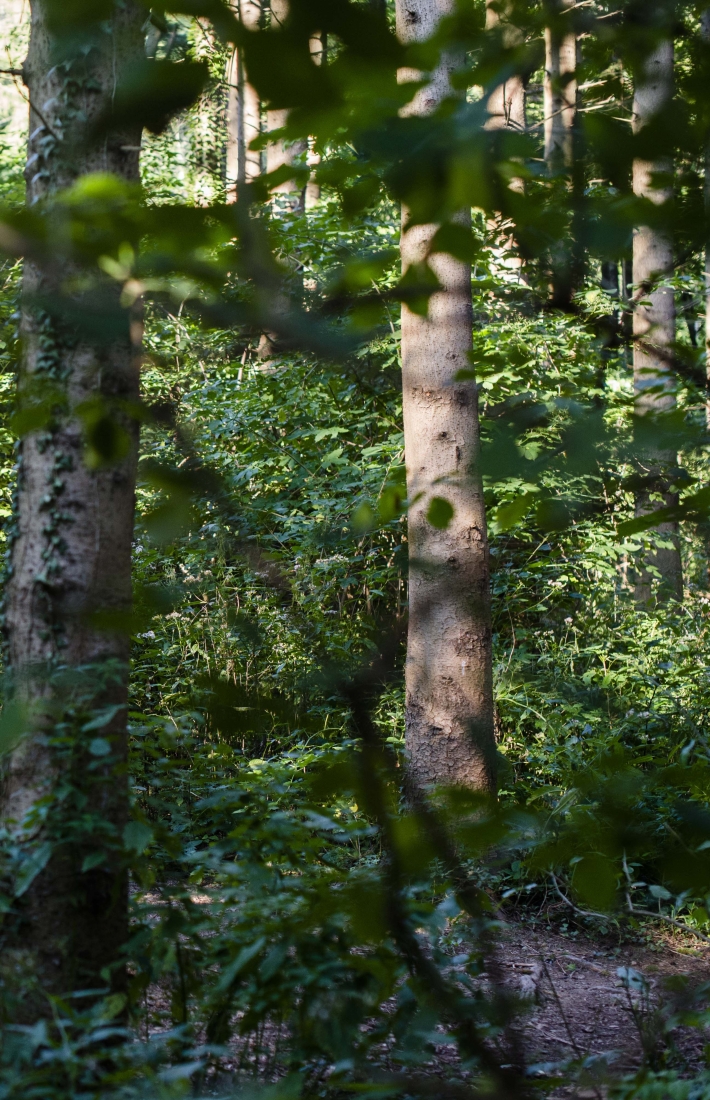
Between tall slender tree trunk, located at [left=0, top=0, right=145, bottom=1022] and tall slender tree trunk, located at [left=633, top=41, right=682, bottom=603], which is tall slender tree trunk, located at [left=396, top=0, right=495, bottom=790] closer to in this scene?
tall slender tree trunk, located at [left=633, top=41, right=682, bottom=603]

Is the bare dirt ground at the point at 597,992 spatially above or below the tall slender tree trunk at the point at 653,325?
below

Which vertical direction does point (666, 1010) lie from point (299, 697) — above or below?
below

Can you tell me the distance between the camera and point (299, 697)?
1.04 m

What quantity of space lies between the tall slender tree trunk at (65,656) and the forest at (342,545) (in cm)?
1

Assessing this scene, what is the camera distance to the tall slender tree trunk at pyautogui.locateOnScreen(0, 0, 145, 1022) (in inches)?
91.1

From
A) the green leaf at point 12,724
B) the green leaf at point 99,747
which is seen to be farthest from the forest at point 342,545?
the green leaf at point 12,724

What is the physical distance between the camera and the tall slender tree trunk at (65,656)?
2314 millimetres

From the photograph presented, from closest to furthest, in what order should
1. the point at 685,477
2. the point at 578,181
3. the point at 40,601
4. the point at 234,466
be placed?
1. the point at 578,181
2. the point at 685,477
3. the point at 40,601
4. the point at 234,466

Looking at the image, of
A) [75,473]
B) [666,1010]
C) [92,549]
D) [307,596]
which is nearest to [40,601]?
[92,549]

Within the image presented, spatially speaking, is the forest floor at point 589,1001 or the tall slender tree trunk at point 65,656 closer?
the tall slender tree trunk at point 65,656

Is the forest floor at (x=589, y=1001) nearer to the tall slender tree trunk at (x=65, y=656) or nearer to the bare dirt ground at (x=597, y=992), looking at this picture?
the bare dirt ground at (x=597, y=992)

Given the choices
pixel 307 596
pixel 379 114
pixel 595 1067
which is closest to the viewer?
pixel 379 114

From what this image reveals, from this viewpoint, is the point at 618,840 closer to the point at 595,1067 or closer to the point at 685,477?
the point at 685,477

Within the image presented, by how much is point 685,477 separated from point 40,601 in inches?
66.4
